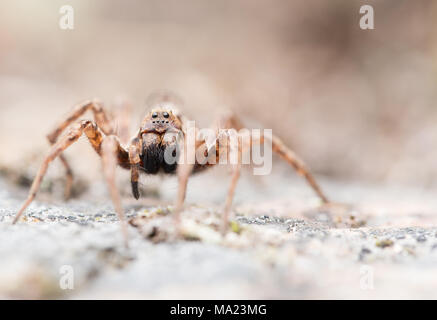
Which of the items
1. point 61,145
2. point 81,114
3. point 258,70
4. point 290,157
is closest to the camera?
point 61,145

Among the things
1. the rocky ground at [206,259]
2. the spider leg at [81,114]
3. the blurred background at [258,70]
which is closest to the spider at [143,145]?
the spider leg at [81,114]

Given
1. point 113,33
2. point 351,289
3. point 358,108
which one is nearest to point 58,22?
point 113,33

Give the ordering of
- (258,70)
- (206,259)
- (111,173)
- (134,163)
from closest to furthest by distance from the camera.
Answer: (206,259)
(111,173)
(134,163)
(258,70)

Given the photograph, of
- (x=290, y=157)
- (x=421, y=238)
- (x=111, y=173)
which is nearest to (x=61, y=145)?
(x=111, y=173)

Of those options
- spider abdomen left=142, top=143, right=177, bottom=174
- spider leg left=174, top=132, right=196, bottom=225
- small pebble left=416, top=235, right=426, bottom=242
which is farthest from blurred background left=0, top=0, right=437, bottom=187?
small pebble left=416, top=235, right=426, bottom=242

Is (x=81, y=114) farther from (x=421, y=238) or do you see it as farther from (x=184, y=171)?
(x=421, y=238)

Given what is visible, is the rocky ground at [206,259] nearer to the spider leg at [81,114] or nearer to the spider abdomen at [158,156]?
the spider abdomen at [158,156]

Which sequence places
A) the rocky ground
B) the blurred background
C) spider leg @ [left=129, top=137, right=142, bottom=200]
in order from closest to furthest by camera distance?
the rocky ground, spider leg @ [left=129, top=137, right=142, bottom=200], the blurred background

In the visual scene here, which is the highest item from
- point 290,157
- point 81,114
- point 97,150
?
point 81,114

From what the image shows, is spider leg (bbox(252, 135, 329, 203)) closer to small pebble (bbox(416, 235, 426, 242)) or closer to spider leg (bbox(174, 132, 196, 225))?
spider leg (bbox(174, 132, 196, 225))
